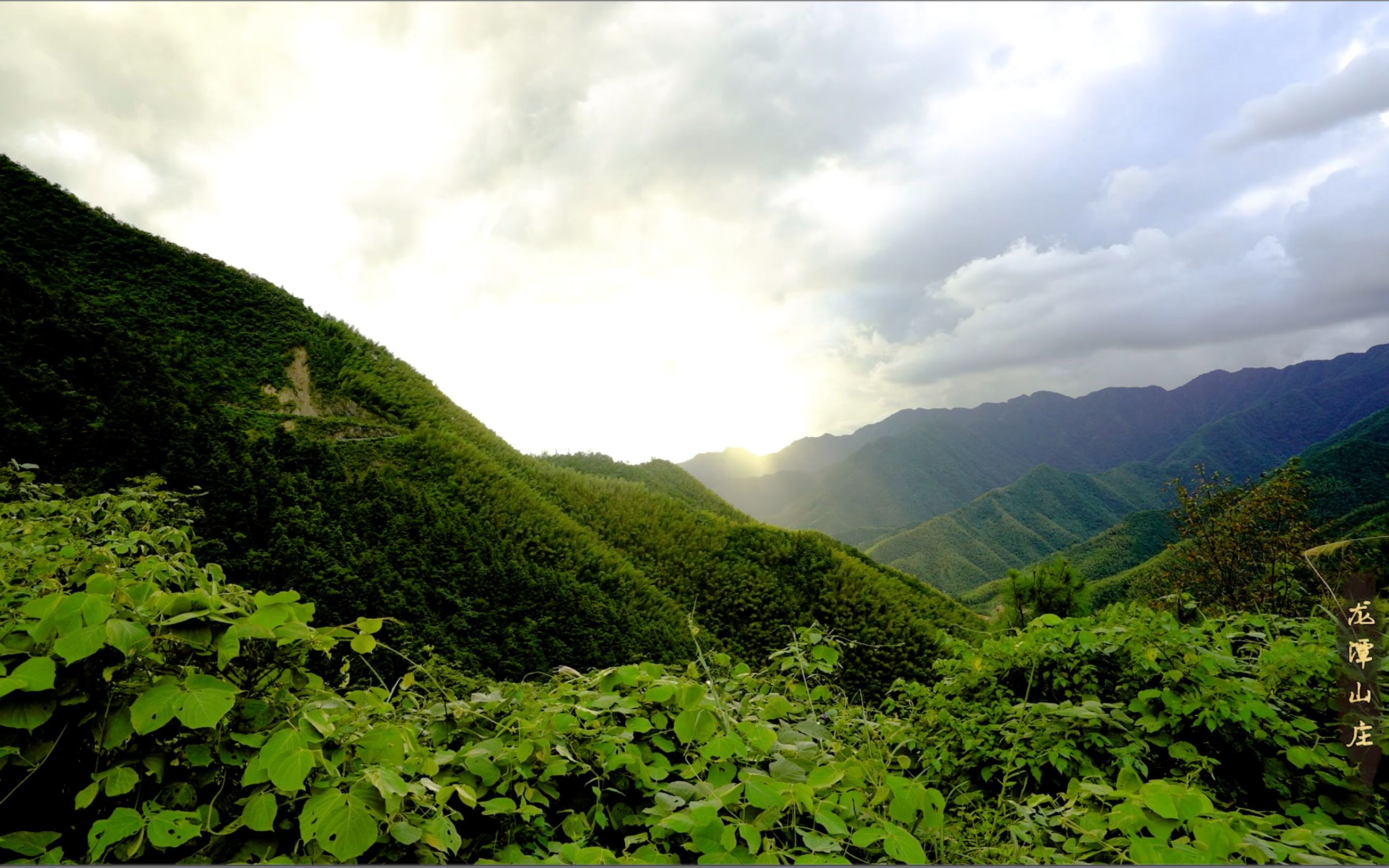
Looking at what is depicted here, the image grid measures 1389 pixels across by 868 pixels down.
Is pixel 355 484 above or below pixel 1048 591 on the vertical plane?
above

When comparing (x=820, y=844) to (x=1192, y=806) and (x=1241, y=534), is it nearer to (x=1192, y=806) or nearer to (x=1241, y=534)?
(x=1192, y=806)

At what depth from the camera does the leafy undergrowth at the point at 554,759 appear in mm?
1257

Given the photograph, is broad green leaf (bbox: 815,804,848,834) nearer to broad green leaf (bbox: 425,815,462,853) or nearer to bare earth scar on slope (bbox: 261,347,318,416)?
broad green leaf (bbox: 425,815,462,853)

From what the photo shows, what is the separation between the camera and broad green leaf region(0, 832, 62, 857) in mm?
1193

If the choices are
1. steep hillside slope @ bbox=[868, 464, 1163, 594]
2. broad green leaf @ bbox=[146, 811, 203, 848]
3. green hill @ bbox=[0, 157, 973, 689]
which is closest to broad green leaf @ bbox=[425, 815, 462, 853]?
broad green leaf @ bbox=[146, 811, 203, 848]

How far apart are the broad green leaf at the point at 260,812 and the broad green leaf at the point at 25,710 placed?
43 cm

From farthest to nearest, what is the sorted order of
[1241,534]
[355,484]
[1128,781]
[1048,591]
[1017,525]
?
[1017,525] → [1241,534] → [1048,591] → [355,484] → [1128,781]

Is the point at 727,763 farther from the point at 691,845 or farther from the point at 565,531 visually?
the point at 565,531

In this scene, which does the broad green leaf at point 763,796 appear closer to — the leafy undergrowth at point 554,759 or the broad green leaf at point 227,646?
the leafy undergrowth at point 554,759

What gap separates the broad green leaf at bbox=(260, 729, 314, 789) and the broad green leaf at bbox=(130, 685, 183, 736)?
0.20 meters

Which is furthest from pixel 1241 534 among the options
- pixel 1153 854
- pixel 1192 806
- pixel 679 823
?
pixel 679 823

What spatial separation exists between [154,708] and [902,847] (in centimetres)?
171

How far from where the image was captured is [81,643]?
3.90ft

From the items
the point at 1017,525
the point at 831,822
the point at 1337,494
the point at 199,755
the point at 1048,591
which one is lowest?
the point at 1017,525
